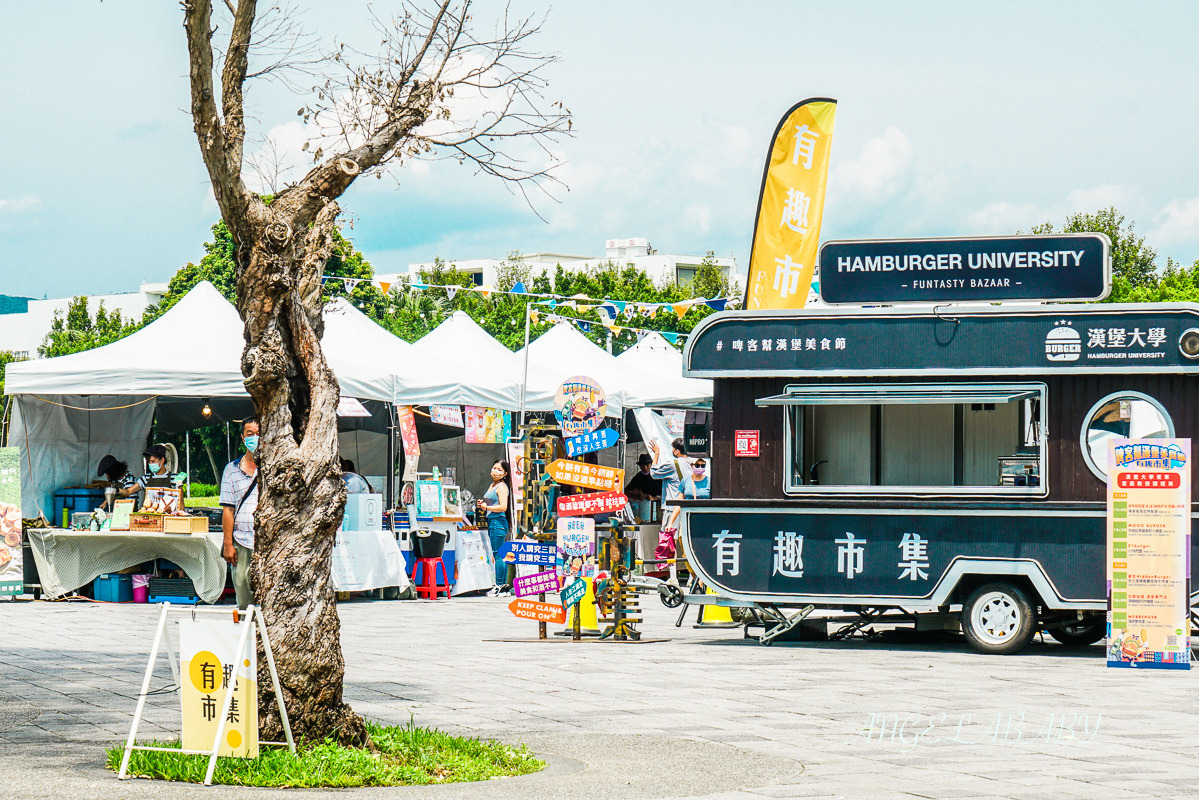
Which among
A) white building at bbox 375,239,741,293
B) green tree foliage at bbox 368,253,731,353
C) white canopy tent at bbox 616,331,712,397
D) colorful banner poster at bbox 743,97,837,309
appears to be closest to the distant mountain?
white building at bbox 375,239,741,293

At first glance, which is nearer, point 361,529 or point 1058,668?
point 1058,668

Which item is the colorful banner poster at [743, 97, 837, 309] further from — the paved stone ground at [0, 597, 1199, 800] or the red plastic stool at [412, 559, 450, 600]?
the red plastic stool at [412, 559, 450, 600]

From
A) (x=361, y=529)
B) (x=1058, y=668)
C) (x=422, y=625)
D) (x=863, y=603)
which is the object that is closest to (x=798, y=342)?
(x=863, y=603)

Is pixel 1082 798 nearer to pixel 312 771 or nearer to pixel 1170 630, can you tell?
pixel 312 771

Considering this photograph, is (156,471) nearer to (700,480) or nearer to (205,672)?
(700,480)

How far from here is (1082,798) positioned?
626 centimetres

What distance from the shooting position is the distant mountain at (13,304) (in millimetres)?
100688

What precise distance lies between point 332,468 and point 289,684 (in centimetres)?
103

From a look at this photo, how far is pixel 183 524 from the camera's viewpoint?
611 inches

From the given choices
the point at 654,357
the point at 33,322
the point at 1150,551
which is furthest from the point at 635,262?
the point at 1150,551

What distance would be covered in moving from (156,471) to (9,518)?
5.90 ft

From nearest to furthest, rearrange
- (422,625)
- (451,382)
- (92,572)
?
(422,625)
(92,572)
(451,382)

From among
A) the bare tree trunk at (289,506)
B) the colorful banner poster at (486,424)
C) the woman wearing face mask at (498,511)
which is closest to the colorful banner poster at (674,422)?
the colorful banner poster at (486,424)

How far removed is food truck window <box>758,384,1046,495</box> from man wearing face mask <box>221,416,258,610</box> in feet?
14.6
